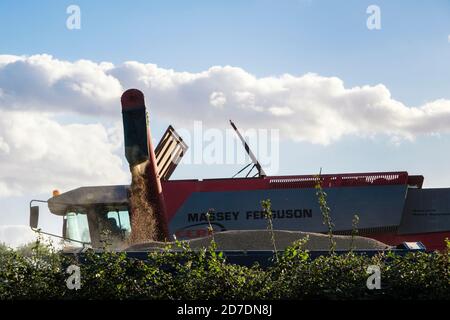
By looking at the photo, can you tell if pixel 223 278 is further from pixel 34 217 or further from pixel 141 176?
pixel 141 176

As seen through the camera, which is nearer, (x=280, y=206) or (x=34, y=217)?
(x=34, y=217)

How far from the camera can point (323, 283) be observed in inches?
281

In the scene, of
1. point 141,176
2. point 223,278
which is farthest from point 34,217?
point 223,278

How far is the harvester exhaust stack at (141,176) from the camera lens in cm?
1519

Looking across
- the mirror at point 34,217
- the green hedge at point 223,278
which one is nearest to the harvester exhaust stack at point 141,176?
the mirror at point 34,217

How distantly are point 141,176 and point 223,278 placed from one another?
28.4 ft

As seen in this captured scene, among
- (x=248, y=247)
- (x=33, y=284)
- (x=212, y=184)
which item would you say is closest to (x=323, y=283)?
(x=33, y=284)

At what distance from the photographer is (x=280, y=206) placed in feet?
54.9

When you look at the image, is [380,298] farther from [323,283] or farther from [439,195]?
[439,195]

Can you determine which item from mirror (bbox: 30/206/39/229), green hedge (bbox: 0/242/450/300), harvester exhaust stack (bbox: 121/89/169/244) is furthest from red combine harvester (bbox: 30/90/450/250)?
green hedge (bbox: 0/242/450/300)

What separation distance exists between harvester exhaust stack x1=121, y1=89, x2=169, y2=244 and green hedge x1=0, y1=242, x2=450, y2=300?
7.19 m

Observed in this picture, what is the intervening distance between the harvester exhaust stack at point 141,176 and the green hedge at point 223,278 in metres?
7.19

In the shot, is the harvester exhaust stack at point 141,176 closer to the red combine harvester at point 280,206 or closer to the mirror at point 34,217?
the red combine harvester at point 280,206
